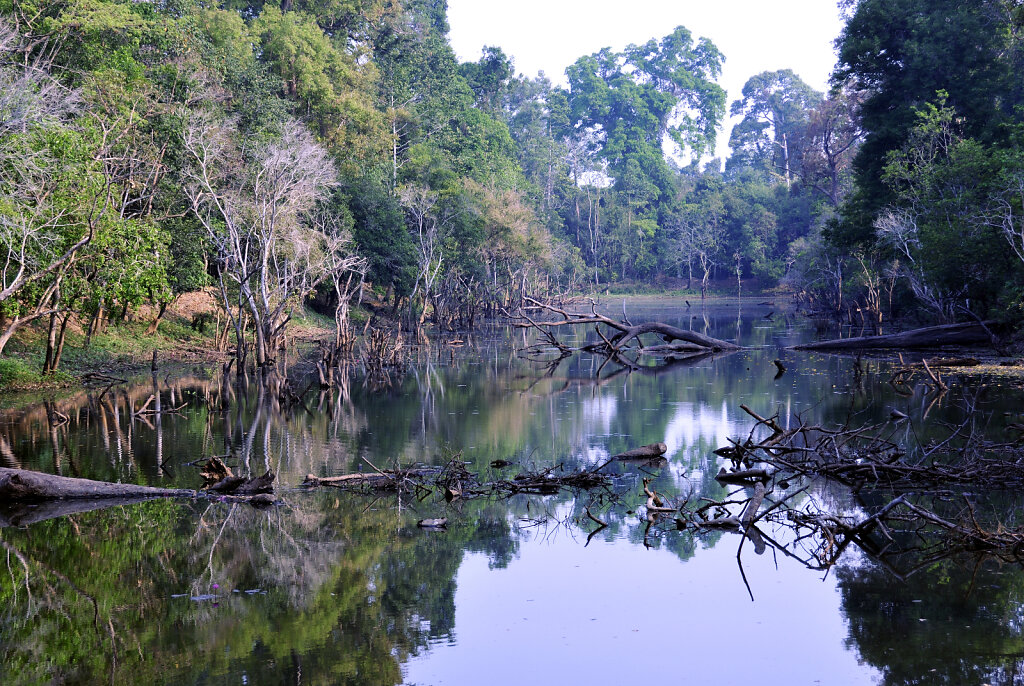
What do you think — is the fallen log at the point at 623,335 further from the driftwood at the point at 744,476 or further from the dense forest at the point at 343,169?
the driftwood at the point at 744,476

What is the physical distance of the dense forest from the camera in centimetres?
1916

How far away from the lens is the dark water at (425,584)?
568cm

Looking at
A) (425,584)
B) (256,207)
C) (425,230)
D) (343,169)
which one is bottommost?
(425,584)

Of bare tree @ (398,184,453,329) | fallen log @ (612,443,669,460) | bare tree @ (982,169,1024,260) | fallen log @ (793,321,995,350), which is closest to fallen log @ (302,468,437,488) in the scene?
fallen log @ (612,443,669,460)

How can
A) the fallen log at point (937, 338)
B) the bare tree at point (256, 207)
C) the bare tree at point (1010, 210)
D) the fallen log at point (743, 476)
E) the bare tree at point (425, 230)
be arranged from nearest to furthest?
the fallen log at point (743, 476) < the bare tree at point (1010, 210) < the bare tree at point (256, 207) < the fallen log at point (937, 338) < the bare tree at point (425, 230)

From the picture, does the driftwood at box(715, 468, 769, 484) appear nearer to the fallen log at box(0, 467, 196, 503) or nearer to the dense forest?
the fallen log at box(0, 467, 196, 503)

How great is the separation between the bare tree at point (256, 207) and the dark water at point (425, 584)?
372 inches

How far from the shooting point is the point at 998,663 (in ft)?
17.9

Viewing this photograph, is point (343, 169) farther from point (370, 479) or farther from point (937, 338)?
point (370, 479)

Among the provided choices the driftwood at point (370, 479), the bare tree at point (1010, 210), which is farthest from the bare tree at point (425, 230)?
the driftwood at point (370, 479)

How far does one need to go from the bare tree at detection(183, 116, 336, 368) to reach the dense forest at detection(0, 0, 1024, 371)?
0.36ft

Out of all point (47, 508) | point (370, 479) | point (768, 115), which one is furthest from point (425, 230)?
point (768, 115)

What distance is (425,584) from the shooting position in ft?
23.3

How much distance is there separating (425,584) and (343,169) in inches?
1258
